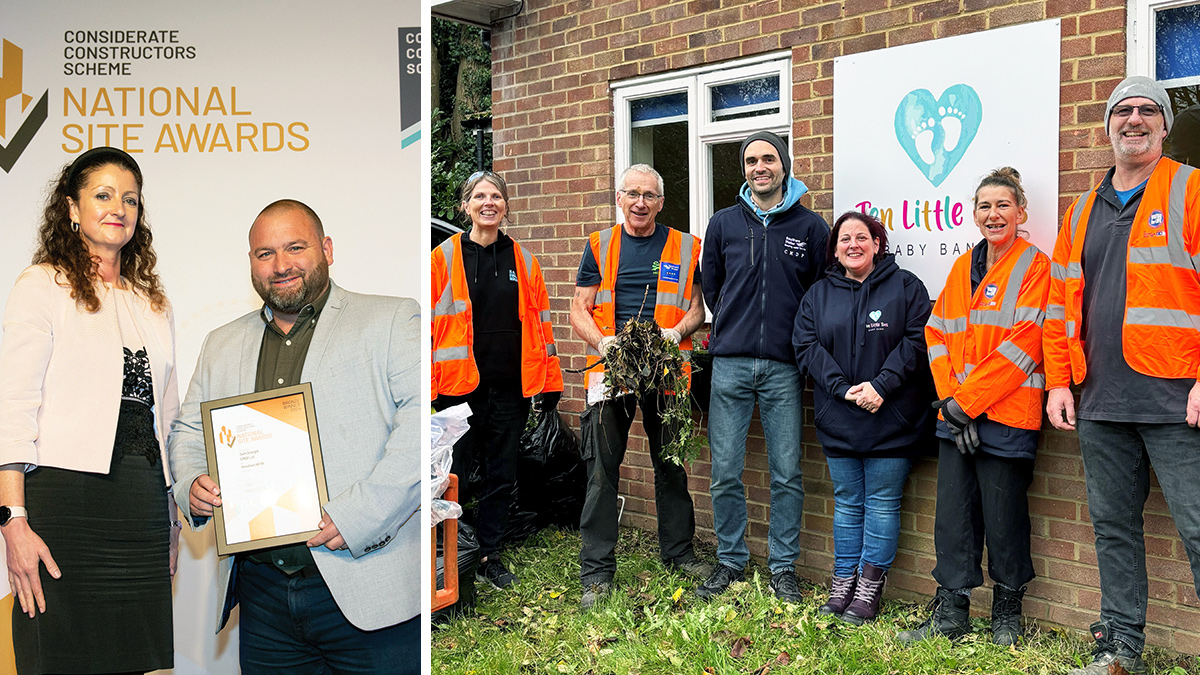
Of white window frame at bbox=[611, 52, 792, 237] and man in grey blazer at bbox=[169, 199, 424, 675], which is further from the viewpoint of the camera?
white window frame at bbox=[611, 52, 792, 237]

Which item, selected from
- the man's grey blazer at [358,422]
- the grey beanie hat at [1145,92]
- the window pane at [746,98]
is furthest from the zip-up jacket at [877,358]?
the man's grey blazer at [358,422]

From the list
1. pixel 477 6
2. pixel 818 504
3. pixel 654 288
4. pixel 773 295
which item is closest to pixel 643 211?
pixel 654 288

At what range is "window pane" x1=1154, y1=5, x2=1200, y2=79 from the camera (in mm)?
3920

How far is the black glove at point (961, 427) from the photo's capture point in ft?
13.5

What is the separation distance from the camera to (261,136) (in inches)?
105

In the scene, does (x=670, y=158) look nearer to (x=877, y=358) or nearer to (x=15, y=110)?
(x=877, y=358)

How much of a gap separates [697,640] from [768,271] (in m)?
1.76

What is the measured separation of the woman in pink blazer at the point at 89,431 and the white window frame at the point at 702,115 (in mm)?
3529

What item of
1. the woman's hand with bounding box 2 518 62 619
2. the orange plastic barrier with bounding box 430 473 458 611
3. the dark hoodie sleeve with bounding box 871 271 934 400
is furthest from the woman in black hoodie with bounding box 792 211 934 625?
the woman's hand with bounding box 2 518 62 619

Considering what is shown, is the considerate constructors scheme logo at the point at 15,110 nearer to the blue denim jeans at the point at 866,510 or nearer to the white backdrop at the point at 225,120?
the white backdrop at the point at 225,120

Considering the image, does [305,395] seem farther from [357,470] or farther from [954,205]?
[954,205]

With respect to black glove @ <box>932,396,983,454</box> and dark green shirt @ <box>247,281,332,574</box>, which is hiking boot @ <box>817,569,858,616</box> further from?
dark green shirt @ <box>247,281,332,574</box>

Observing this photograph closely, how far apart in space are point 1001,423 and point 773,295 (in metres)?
1.21

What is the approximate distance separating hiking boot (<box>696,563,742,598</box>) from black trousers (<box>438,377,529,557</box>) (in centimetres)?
111
